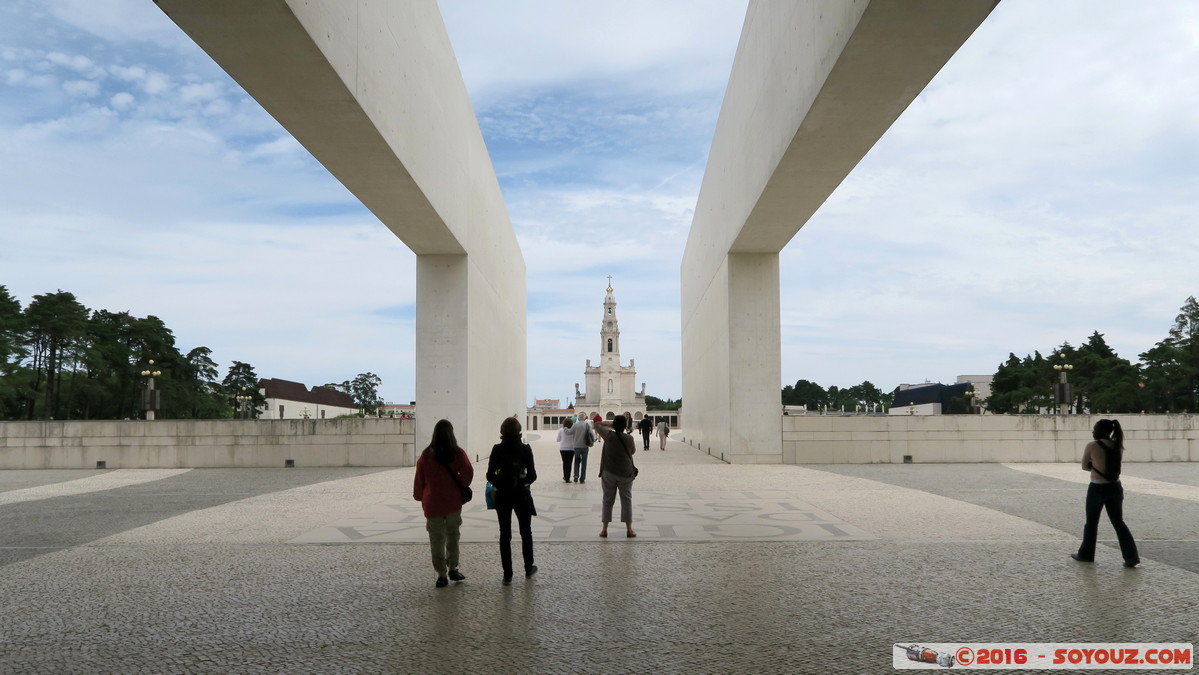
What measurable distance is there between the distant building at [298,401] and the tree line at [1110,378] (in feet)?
233

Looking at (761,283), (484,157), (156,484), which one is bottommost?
(156,484)

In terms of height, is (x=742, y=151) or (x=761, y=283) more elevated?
(x=742, y=151)

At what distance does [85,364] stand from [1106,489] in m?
57.7

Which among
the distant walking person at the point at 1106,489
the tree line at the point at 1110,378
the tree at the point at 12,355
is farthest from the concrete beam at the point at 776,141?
the tree at the point at 12,355

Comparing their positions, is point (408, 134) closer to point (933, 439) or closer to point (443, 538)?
point (443, 538)

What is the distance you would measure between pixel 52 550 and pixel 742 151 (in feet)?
49.1

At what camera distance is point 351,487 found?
15.9 meters

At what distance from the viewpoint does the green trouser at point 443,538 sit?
6891 mm

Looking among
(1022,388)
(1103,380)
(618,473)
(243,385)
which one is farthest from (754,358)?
(243,385)

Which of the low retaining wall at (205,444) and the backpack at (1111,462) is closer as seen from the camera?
the backpack at (1111,462)

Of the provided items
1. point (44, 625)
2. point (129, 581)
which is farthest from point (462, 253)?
point (44, 625)

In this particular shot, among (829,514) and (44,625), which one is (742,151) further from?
(44,625)

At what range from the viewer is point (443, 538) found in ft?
22.8

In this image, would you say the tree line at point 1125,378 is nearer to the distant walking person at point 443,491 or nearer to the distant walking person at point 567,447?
the distant walking person at point 567,447
